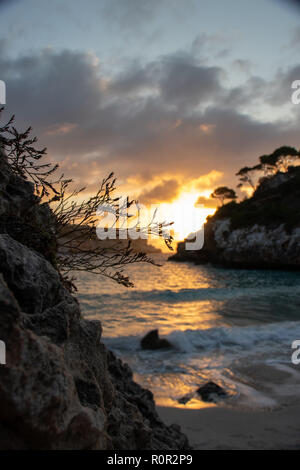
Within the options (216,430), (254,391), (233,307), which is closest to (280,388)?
(254,391)

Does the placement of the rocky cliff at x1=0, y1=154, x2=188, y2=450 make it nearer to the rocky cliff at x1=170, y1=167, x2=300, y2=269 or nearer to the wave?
the wave

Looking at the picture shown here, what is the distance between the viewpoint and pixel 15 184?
2.35 metres

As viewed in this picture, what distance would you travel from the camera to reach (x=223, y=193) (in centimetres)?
7588

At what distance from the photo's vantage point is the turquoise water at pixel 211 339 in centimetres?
643

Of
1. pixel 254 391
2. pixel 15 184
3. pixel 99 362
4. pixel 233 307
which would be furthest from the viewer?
pixel 233 307

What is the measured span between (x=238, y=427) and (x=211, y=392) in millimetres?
1202

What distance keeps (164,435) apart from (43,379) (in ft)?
7.56

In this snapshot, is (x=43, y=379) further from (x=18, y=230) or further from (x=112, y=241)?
(x=112, y=241)

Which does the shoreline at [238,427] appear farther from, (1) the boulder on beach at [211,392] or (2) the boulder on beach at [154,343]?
(2) the boulder on beach at [154,343]

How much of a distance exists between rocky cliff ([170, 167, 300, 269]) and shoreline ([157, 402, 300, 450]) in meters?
32.4

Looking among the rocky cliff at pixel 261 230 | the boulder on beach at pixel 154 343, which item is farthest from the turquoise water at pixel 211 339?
the rocky cliff at pixel 261 230

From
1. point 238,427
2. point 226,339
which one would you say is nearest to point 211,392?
point 238,427

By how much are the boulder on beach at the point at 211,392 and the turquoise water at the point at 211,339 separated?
182mm

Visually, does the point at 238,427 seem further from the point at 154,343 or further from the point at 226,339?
the point at 226,339
